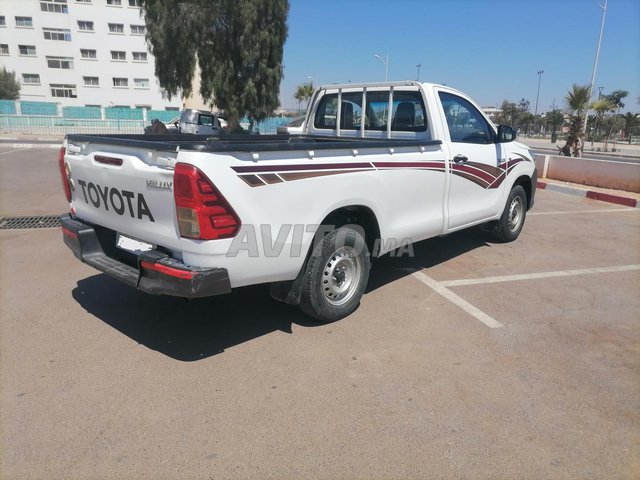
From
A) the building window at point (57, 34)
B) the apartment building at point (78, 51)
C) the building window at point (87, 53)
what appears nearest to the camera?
the apartment building at point (78, 51)

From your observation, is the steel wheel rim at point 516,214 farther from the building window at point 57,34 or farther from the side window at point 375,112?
the building window at point 57,34

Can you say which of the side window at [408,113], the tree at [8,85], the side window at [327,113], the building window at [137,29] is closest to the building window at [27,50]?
the tree at [8,85]

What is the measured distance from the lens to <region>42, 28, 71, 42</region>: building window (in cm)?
4750

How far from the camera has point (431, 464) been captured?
7.99ft

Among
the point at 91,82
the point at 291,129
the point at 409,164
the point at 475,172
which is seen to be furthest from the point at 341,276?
the point at 91,82

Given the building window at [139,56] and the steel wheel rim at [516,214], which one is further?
the building window at [139,56]

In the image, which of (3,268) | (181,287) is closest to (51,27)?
(3,268)

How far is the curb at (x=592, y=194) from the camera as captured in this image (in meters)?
10.1

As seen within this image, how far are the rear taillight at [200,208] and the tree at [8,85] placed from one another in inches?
2148

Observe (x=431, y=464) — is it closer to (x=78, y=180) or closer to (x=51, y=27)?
(x=78, y=180)

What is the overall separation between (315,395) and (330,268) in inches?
46.0

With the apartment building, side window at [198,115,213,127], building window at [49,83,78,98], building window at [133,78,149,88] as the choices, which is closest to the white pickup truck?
side window at [198,115,213,127]

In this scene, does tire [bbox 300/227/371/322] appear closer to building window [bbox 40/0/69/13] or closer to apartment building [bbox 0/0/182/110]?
apartment building [bbox 0/0/182/110]

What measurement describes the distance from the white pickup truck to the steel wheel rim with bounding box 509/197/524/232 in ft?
4.45
